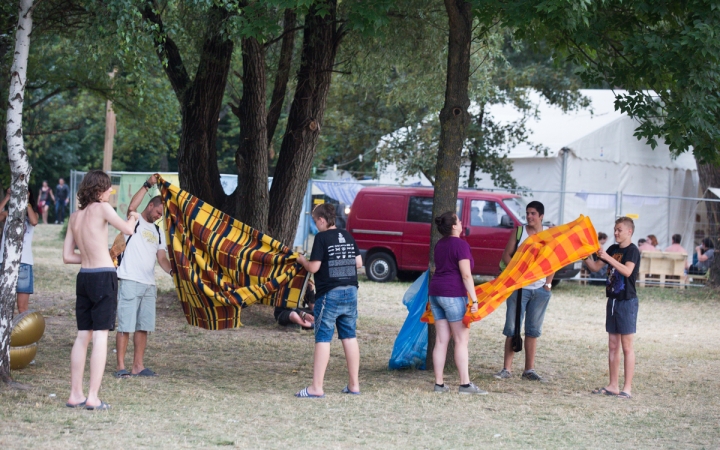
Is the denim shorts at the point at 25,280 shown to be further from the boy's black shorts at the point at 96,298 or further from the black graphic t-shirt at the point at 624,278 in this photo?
the black graphic t-shirt at the point at 624,278

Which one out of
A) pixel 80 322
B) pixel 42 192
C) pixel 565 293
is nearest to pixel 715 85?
pixel 80 322

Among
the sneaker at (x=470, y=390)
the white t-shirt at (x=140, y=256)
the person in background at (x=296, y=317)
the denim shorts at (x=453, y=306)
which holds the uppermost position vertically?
the white t-shirt at (x=140, y=256)

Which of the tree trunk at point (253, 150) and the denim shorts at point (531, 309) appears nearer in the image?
the denim shorts at point (531, 309)

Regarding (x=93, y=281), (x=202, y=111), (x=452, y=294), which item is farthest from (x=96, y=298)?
(x=202, y=111)

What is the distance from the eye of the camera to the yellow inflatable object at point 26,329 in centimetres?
755

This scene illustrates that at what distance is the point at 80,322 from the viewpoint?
6.28 meters

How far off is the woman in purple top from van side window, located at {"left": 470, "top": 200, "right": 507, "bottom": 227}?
1008cm

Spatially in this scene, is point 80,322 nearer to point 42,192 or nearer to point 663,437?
point 663,437

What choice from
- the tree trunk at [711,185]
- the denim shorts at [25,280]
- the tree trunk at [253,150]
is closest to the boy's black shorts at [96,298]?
the denim shorts at [25,280]

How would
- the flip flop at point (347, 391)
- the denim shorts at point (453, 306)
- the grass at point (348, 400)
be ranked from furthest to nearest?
the denim shorts at point (453, 306), the flip flop at point (347, 391), the grass at point (348, 400)

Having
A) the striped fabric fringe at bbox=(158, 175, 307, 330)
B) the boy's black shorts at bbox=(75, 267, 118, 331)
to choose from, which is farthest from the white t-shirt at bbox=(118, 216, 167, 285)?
the boy's black shorts at bbox=(75, 267, 118, 331)

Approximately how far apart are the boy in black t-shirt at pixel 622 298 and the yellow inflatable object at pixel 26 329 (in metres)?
5.24

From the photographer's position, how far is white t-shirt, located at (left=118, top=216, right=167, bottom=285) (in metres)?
7.54

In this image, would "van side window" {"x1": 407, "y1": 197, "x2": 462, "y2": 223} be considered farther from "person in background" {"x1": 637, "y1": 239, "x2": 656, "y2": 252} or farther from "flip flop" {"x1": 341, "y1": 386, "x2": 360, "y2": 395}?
"flip flop" {"x1": 341, "y1": 386, "x2": 360, "y2": 395}
